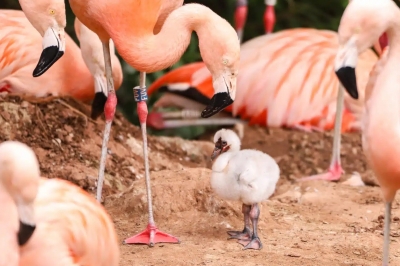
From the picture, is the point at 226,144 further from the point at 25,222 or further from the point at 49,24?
the point at 25,222

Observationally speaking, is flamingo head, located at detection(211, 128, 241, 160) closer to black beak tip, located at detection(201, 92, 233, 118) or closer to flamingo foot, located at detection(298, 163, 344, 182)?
black beak tip, located at detection(201, 92, 233, 118)

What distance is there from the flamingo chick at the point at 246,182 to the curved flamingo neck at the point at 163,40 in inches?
22.8

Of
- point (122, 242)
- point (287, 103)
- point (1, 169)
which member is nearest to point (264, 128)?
point (287, 103)

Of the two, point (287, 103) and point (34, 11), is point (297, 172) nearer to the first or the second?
point (287, 103)

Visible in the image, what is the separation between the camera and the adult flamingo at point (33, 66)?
509 centimetres

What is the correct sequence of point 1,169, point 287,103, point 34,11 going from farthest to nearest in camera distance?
point 287,103 < point 34,11 < point 1,169

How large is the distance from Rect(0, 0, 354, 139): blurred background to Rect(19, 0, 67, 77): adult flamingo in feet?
10.3

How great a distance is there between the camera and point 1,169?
2594 millimetres

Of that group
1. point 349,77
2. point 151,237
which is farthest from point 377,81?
point 151,237

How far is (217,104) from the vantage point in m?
3.62

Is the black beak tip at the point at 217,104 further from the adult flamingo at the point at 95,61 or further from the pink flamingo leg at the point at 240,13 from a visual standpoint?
the pink flamingo leg at the point at 240,13

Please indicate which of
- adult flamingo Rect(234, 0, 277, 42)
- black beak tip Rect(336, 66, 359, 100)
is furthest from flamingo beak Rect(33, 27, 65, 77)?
adult flamingo Rect(234, 0, 277, 42)

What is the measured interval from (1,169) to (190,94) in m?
3.56

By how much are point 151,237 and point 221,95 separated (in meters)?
0.77
